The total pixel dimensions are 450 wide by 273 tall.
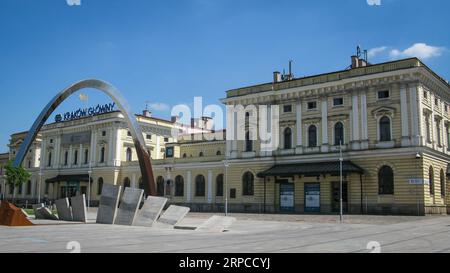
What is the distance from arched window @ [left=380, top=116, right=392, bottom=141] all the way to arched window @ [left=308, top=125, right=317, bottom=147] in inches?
283

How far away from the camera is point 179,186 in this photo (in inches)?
2464

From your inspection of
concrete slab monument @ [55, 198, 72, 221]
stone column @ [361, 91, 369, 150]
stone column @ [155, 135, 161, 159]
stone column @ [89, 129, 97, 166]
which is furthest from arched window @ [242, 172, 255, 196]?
stone column @ [89, 129, 97, 166]

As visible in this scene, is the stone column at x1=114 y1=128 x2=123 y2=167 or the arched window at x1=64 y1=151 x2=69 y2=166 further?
the arched window at x1=64 y1=151 x2=69 y2=166

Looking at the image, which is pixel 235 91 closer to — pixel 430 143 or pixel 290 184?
pixel 290 184

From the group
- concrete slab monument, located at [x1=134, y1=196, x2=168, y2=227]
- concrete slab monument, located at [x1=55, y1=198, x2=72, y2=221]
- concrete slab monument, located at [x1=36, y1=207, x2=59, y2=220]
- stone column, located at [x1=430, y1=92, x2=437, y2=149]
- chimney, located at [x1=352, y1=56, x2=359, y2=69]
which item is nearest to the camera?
concrete slab monument, located at [x1=134, y1=196, x2=168, y2=227]

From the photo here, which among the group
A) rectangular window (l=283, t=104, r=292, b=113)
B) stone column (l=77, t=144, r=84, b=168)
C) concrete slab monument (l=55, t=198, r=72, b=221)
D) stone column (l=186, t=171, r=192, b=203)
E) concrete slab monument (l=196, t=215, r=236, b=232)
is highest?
rectangular window (l=283, t=104, r=292, b=113)

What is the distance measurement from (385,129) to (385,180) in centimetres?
490

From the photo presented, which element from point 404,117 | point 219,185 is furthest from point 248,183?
point 404,117

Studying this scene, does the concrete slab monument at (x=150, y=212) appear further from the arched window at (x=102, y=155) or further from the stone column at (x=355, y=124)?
the arched window at (x=102, y=155)

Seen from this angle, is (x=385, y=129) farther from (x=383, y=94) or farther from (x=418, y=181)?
(x=418, y=181)

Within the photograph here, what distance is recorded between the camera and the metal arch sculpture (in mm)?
32844

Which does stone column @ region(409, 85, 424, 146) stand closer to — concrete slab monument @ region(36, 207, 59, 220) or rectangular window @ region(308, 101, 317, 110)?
rectangular window @ region(308, 101, 317, 110)

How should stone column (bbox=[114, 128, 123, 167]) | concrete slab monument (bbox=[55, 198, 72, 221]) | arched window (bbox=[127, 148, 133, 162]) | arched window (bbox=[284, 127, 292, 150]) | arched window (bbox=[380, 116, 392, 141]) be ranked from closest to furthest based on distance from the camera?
1. concrete slab monument (bbox=[55, 198, 72, 221])
2. arched window (bbox=[380, 116, 392, 141])
3. arched window (bbox=[284, 127, 292, 150])
4. stone column (bbox=[114, 128, 123, 167])
5. arched window (bbox=[127, 148, 133, 162])
